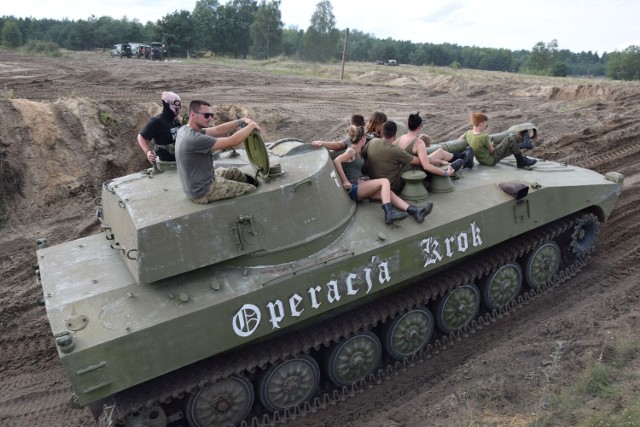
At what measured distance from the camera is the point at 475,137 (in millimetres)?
7266

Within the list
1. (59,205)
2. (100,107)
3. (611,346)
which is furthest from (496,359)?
(100,107)

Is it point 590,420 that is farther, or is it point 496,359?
point 496,359

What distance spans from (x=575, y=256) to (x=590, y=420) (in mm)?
3740

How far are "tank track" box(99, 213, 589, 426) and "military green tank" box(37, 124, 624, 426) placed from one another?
0.06 feet

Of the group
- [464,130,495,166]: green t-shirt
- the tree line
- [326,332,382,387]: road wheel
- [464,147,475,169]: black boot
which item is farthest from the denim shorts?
the tree line

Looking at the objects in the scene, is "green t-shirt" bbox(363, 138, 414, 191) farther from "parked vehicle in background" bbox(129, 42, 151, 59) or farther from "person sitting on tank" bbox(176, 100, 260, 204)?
"parked vehicle in background" bbox(129, 42, 151, 59)

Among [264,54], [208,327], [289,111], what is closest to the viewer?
[208,327]

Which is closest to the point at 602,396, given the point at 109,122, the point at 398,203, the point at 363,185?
the point at 398,203

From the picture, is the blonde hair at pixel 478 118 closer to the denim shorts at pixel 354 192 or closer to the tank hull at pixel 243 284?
the tank hull at pixel 243 284

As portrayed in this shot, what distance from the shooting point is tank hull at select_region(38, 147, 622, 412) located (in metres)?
4.21

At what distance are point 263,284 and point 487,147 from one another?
13.3 feet

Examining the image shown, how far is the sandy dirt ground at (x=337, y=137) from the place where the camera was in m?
5.45

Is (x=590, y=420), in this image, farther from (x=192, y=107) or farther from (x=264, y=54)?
(x=264, y=54)

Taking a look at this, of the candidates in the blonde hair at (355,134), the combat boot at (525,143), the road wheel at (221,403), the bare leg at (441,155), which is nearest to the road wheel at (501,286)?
the bare leg at (441,155)
